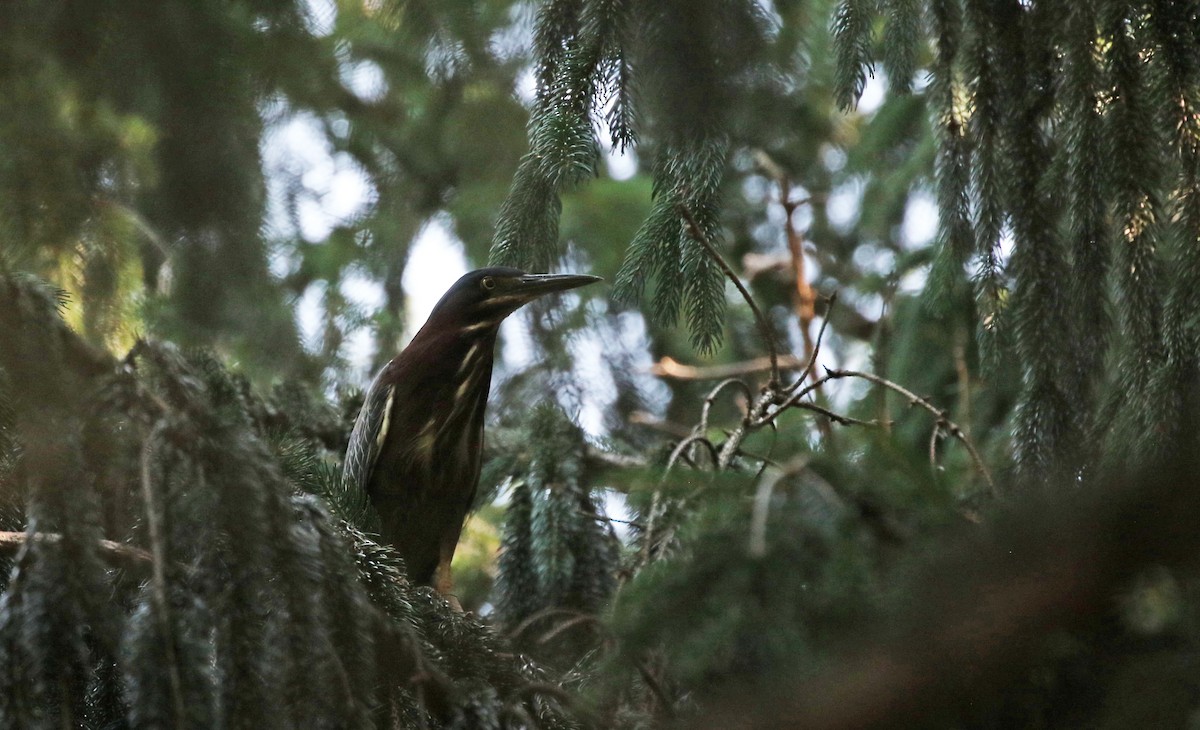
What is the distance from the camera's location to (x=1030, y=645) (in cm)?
135

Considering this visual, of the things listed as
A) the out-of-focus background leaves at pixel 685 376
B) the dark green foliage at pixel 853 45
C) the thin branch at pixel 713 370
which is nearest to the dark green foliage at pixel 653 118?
the out-of-focus background leaves at pixel 685 376

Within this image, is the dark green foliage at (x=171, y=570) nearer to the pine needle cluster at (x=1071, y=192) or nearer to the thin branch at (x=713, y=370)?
the pine needle cluster at (x=1071, y=192)

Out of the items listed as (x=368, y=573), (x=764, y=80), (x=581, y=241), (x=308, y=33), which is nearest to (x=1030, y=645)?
(x=764, y=80)

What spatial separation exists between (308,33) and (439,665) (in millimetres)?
1587

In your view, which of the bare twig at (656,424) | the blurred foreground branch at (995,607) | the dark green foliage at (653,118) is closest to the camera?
the blurred foreground branch at (995,607)

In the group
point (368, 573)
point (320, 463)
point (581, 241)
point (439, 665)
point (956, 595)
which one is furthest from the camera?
point (581, 241)

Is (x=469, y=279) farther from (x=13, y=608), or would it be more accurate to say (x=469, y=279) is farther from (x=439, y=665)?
(x=13, y=608)

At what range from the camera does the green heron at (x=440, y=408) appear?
4.32m

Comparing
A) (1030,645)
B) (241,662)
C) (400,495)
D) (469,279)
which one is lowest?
(1030,645)

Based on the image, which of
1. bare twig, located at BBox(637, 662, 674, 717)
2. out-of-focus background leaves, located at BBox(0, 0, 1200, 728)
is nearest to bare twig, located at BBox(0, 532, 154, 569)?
out-of-focus background leaves, located at BBox(0, 0, 1200, 728)

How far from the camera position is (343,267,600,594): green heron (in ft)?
14.2

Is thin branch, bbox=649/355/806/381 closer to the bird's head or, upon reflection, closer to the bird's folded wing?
the bird's head

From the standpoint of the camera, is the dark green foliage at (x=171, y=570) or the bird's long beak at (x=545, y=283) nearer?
the dark green foliage at (x=171, y=570)

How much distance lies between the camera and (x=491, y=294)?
4371 mm
